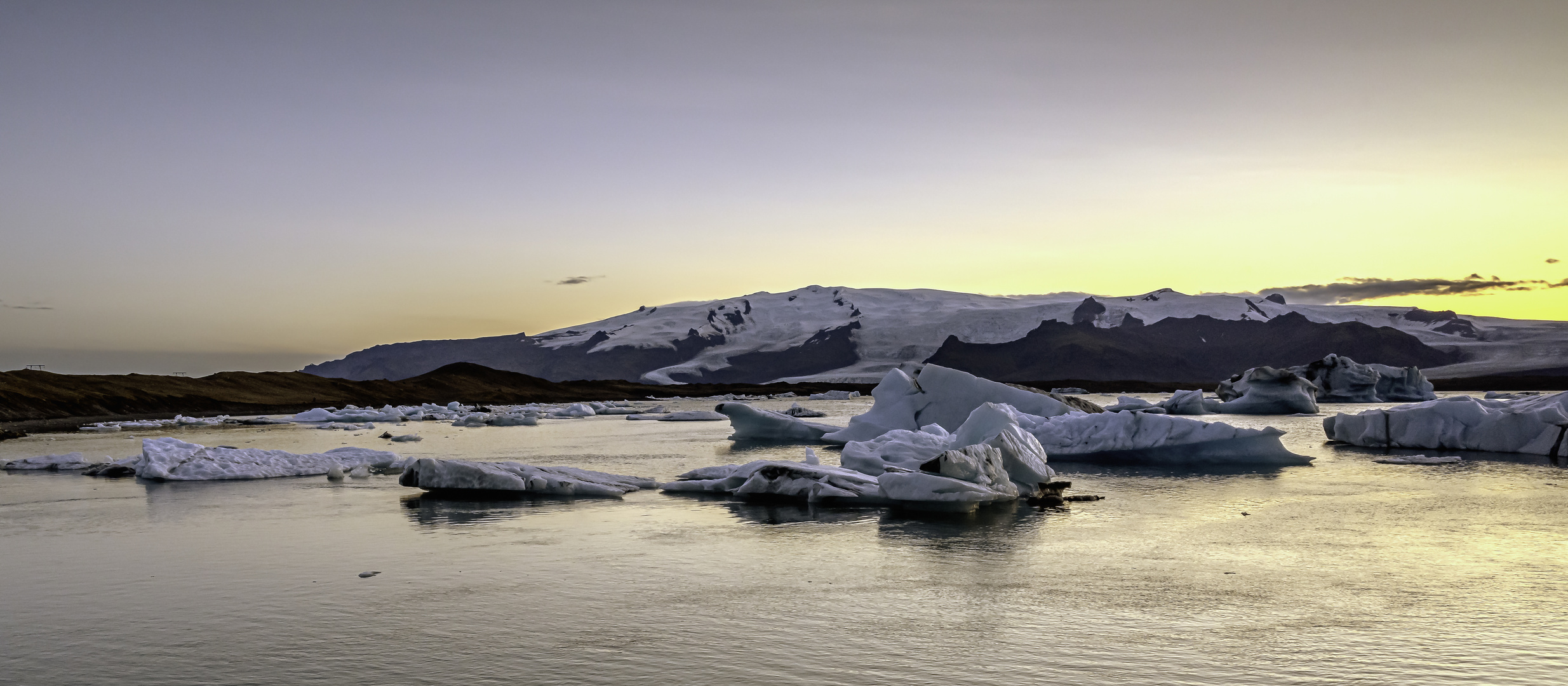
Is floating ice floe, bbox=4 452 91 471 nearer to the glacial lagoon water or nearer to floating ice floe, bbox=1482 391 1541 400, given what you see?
the glacial lagoon water

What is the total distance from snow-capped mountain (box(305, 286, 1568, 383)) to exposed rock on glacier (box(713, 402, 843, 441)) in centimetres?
7259

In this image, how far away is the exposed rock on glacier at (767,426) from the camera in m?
20.6

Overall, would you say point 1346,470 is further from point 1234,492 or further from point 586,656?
point 586,656

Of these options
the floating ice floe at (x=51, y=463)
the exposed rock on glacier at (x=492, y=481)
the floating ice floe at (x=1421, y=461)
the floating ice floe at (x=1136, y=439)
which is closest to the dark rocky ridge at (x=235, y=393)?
the floating ice floe at (x=51, y=463)

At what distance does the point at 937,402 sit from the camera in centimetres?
1922

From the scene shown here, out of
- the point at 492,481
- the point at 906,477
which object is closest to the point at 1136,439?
the point at 906,477

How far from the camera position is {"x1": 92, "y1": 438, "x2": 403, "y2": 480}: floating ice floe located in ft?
41.7

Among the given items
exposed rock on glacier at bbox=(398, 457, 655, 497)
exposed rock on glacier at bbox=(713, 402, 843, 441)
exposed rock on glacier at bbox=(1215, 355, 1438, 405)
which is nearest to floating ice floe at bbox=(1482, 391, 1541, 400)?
exposed rock on glacier at bbox=(1215, 355, 1438, 405)

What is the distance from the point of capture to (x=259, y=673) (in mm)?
4375

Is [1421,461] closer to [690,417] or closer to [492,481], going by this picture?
[492,481]

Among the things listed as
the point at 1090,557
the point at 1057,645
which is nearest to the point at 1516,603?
the point at 1090,557

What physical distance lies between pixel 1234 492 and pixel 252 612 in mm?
9646

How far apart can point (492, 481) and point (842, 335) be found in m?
104

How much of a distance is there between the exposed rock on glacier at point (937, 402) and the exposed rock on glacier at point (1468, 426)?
4984mm
